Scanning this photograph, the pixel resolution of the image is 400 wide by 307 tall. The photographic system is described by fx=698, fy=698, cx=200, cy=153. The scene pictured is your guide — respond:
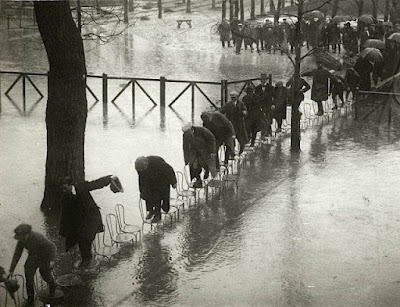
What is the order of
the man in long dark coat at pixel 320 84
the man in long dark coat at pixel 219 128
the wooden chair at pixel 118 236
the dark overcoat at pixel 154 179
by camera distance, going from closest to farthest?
the wooden chair at pixel 118 236 < the dark overcoat at pixel 154 179 < the man in long dark coat at pixel 219 128 < the man in long dark coat at pixel 320 84

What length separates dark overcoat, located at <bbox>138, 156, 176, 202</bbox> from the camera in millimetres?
11047

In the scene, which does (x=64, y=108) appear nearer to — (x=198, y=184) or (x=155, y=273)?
(x=198, y=184)

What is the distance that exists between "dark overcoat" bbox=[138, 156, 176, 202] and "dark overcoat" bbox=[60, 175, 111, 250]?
1.45 meters

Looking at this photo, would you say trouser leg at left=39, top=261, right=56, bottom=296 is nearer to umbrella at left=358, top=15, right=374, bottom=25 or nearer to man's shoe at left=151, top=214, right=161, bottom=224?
man's shoe at left=151, top=214, right=161, bottom=224

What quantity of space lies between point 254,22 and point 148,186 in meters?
28.4


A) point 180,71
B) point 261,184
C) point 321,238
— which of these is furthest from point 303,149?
point 180,71

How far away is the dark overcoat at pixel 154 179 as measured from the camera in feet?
36.2

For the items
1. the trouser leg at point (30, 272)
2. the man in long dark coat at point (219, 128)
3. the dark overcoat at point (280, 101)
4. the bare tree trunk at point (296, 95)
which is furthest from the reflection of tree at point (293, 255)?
the dark overcoat at point (280, 101)

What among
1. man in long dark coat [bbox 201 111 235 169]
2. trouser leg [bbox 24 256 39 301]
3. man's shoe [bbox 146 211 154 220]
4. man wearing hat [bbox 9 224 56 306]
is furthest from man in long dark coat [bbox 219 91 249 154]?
trouser leg [bbox 24 256 39 301]

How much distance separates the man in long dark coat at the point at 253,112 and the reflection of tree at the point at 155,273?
19.5ft

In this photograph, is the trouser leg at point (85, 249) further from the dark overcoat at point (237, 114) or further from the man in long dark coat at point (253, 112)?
the man in long dark coat at point (253, 112)

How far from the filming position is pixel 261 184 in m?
13.6

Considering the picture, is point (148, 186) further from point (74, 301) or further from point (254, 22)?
point (254, 22)

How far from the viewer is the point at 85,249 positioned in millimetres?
9555
